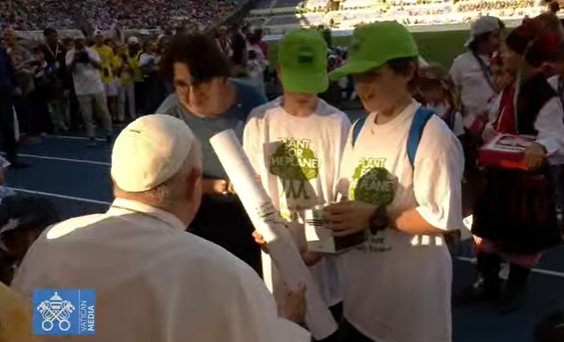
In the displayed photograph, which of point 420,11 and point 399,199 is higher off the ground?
point 399,199

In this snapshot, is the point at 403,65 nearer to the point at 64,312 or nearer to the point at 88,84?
the point at 64,312

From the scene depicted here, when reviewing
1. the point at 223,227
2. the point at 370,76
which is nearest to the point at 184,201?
the point at 370,76

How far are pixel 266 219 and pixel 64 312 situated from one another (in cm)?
101

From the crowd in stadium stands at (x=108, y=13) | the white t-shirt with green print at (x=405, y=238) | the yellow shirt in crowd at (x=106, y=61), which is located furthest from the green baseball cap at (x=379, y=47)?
the crowd in stadium stands at (x=108, y=13)

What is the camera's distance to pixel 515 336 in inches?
188

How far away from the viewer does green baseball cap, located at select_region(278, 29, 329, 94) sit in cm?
323

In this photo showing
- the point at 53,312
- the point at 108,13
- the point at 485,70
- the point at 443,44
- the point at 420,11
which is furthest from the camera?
the point at 108,13

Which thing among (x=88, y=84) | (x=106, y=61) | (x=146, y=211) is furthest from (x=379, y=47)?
(x=106, y=61)

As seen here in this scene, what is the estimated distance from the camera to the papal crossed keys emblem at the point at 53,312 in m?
1.87

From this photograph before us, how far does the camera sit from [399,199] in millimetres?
2752

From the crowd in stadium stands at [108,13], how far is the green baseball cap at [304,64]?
3286 centimetres

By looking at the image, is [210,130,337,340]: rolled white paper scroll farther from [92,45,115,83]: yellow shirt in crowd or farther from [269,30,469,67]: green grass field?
[269,30,469,67]: green grass field

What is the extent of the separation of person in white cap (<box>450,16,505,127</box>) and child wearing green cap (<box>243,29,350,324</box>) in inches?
115

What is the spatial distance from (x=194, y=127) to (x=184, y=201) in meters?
1.62
